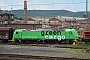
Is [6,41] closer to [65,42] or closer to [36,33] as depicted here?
[36,33]

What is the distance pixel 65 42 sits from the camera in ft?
129

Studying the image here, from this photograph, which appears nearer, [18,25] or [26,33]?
[26,33]

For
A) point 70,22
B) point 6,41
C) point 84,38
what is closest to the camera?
point 84,38

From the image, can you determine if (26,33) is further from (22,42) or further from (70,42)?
(70,42)

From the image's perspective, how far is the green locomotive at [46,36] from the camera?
38719 mm

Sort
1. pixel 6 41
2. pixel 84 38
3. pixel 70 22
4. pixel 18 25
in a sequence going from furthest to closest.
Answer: pixel 70 22, pixel 18 25, pixel 6 41, pixel 84 38

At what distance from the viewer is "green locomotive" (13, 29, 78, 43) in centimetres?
3872

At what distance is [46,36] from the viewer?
39.5 metres

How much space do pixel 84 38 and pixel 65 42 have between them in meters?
3.22

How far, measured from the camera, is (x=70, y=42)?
1542 inches

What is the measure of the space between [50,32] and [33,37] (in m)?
2.99

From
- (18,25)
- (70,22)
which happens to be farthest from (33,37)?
Answer: (70,22)

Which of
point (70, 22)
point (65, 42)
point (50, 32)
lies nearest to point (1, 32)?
point (50, 32)

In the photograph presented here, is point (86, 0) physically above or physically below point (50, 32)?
above
